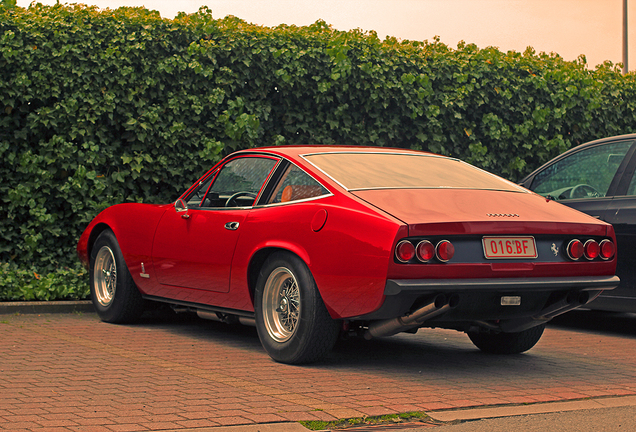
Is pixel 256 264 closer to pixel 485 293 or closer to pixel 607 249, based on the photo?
pixel 485 293

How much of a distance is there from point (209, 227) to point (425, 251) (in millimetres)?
2168

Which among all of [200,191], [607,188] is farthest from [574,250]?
[200,191]

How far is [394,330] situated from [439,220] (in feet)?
2.67

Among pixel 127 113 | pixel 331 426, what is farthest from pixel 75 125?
pixel 331 426

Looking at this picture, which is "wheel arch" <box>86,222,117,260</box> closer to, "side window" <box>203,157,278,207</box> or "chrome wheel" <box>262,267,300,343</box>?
"side window" <box>203,157,278,207</box>

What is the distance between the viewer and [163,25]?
9.66 metres

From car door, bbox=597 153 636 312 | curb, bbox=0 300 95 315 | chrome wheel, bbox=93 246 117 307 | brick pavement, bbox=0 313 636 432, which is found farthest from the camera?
curb, bbox=0 300 95 315

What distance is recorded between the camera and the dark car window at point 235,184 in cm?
647

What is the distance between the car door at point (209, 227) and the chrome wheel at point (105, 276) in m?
0.86

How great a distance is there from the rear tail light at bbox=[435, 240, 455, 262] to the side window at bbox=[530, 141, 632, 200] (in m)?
3.46

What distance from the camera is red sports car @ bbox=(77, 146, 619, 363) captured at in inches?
199

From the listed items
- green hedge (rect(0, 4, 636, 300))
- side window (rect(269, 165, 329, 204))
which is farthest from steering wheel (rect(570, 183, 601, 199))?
side window (rect(269, 165, 329, 204))

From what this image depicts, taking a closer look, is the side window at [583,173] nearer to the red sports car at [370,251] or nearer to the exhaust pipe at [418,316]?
the red sports car at [370,251]

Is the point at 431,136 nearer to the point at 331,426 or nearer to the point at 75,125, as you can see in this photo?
the point at 75,125
